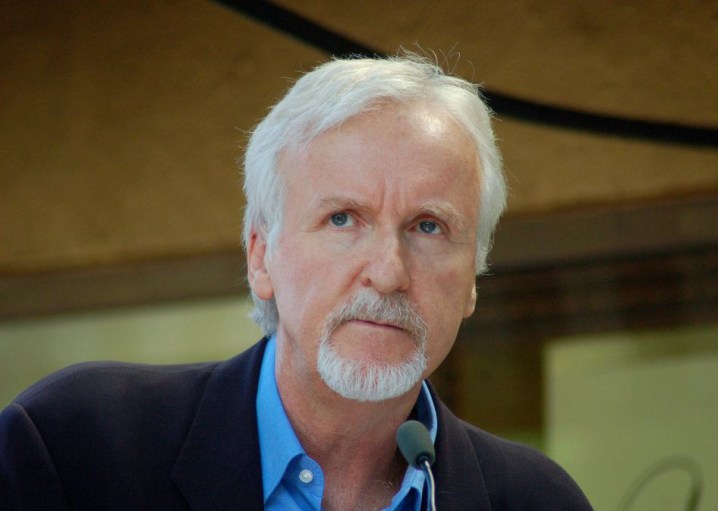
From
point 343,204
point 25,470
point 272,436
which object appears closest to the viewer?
point 25,470

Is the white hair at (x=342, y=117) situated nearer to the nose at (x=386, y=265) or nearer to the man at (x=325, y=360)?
the man at (x=325, y=360)

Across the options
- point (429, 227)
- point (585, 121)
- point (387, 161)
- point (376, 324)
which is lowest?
point (585, 121)

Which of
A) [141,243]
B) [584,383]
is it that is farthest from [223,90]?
[584,383]

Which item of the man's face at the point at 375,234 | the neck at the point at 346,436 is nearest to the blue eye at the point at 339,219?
the man's face at the point at 375,234

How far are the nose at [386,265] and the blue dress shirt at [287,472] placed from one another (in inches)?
12.5

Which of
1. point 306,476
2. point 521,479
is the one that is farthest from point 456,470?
point 306,476

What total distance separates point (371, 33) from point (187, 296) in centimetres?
141

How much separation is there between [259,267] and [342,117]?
316 mm

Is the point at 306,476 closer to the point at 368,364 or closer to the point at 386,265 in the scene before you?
the point at 368,364

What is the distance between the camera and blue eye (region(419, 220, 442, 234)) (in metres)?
2.38

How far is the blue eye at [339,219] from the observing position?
2340 mm

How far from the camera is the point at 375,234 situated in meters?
2.32

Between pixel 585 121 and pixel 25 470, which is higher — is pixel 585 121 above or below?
below

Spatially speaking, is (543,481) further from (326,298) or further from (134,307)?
(134,307)
